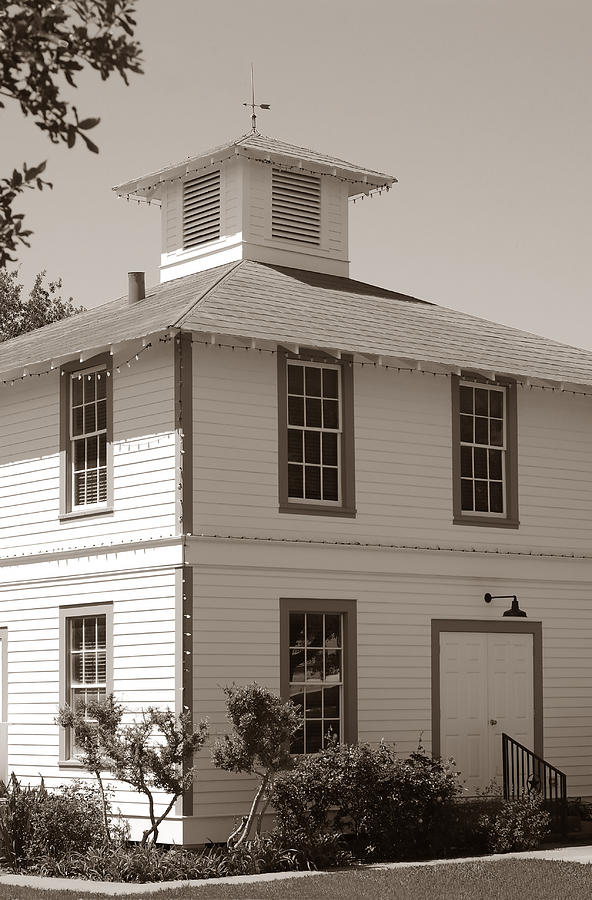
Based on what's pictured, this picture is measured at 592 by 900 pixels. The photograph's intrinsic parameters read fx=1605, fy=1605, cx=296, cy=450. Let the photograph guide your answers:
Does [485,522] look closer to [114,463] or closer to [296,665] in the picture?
[296,665]

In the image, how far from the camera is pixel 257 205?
25.1 meters

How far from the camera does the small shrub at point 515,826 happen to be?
65.2ft

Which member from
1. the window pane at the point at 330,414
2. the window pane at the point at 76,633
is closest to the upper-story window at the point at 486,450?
the window pane at the point at 330,414

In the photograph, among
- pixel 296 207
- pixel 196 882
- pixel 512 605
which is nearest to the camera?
pixel 196 882

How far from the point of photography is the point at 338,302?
78.5 ft

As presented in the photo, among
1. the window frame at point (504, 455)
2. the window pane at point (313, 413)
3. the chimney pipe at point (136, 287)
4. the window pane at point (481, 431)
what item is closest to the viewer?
the window pane at point (313, 413)

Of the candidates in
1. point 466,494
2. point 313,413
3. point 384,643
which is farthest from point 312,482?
point 466,494

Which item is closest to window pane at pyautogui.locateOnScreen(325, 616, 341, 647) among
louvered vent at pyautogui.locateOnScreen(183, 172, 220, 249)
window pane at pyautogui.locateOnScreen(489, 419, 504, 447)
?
window pane at pyautogui.locateOnScreen(489, 419, 504, 447)

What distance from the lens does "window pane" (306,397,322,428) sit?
21.5 metres

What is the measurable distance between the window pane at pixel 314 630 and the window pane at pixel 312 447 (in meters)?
2.06

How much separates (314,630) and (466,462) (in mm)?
3726

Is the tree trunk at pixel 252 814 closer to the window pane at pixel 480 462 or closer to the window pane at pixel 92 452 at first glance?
the window pane at pixel 92 452

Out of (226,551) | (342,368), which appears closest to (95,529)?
(226,551)

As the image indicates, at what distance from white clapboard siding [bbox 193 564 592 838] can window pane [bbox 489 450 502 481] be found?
1475mm
